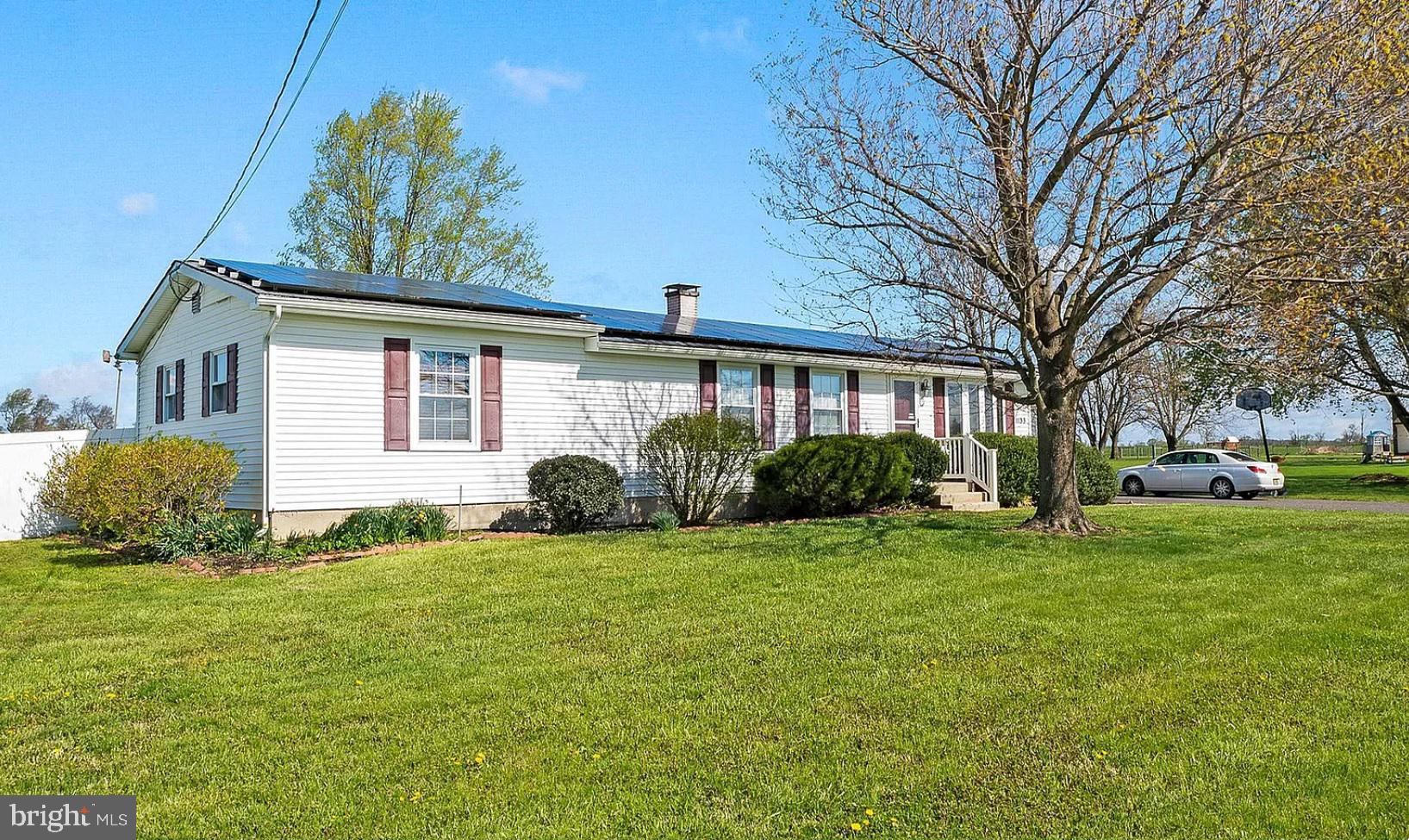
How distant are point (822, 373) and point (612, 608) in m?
12.3

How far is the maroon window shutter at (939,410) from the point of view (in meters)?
22.4

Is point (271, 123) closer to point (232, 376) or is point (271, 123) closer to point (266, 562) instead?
point (232, 376)

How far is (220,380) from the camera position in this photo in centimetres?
1602

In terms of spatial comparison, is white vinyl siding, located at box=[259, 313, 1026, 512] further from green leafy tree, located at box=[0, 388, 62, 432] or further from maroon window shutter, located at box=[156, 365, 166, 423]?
green leafy tree, located at box=[0, 388, 62, 432]

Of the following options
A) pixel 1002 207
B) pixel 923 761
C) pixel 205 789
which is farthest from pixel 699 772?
pixel 1002 207

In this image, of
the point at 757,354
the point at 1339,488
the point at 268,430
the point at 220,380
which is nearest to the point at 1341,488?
the point at 1339,488

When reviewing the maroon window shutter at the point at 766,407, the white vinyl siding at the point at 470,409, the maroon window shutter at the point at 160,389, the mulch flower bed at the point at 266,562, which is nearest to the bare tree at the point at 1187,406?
the maroon window shutter at the point at 766,407

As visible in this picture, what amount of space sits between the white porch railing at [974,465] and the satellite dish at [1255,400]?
17447mm

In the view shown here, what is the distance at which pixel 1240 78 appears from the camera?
36.4 ft

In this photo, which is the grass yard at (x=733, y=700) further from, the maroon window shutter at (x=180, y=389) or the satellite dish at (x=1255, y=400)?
the satellite dish at (x=1255, y=400)

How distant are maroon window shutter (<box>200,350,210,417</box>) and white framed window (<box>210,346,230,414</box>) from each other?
159 mm

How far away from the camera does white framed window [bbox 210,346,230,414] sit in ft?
51.5

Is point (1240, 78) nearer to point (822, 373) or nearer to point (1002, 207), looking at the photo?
point (1002, 207)

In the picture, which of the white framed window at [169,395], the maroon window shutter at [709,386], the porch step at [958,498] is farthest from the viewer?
the porch step at [958,498]
